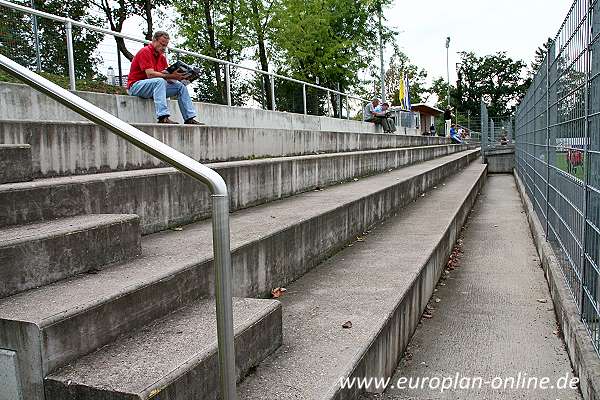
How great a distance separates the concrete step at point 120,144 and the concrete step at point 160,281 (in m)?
0.80

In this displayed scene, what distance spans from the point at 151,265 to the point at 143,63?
15.1 ft

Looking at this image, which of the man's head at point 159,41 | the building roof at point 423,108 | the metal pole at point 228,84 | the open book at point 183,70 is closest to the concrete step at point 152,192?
the open book at point 183,70

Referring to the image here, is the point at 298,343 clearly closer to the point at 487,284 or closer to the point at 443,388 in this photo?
the point at 443,388

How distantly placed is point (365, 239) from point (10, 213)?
12.4 ft

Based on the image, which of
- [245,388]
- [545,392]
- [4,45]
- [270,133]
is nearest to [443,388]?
[545,392]

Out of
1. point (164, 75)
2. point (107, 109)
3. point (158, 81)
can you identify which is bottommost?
point (107, 109)

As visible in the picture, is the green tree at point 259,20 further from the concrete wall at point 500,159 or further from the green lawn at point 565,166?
the green lawn at point 565,166

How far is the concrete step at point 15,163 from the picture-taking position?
2.91 m

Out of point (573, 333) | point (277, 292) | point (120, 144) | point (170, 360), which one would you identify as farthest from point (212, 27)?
point (170, 360)

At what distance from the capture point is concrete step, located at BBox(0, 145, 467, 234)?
8.79 feet

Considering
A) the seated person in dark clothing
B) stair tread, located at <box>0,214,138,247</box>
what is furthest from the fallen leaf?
the seated person in dark clothing

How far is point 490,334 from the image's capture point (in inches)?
155

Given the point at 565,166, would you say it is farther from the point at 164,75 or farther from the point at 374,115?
the point at 374,115

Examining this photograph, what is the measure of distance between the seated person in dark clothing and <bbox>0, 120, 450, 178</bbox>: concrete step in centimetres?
1085
